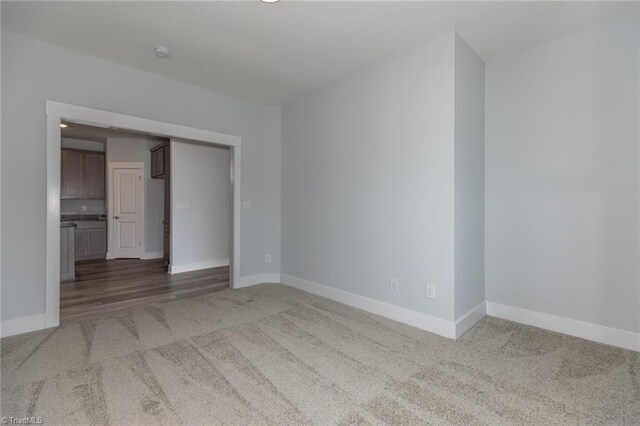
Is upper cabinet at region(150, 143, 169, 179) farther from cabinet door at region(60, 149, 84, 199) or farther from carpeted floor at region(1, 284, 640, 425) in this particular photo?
carpeted floor at region(1, 284, 640, 425)

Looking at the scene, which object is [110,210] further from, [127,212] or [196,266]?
[196,266]

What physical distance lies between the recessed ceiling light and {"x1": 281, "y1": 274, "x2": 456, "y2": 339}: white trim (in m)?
3.01

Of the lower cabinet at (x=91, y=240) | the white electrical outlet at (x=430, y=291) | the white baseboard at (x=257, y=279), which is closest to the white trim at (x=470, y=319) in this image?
the white electrical outlet at (x=430, y=291)

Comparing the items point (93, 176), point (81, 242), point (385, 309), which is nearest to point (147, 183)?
point (93, 176)

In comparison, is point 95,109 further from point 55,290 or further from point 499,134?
point 499,134

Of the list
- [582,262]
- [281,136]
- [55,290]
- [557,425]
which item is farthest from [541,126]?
[55,290]

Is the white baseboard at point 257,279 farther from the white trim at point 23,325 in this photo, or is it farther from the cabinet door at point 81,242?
the cabinet door at point 81,242

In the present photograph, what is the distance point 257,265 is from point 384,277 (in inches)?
80.6

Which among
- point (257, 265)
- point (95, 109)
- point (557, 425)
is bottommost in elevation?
point (557, 425)

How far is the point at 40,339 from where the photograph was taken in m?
2.54

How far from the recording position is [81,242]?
6426 mm

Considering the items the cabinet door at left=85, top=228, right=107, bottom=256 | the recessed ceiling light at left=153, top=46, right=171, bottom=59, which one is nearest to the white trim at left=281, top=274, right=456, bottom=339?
the recessed ceiling light at left=153, top=46, right=171, bottom=59

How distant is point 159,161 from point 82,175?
1982 mm

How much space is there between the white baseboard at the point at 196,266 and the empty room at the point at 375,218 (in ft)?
4.63
